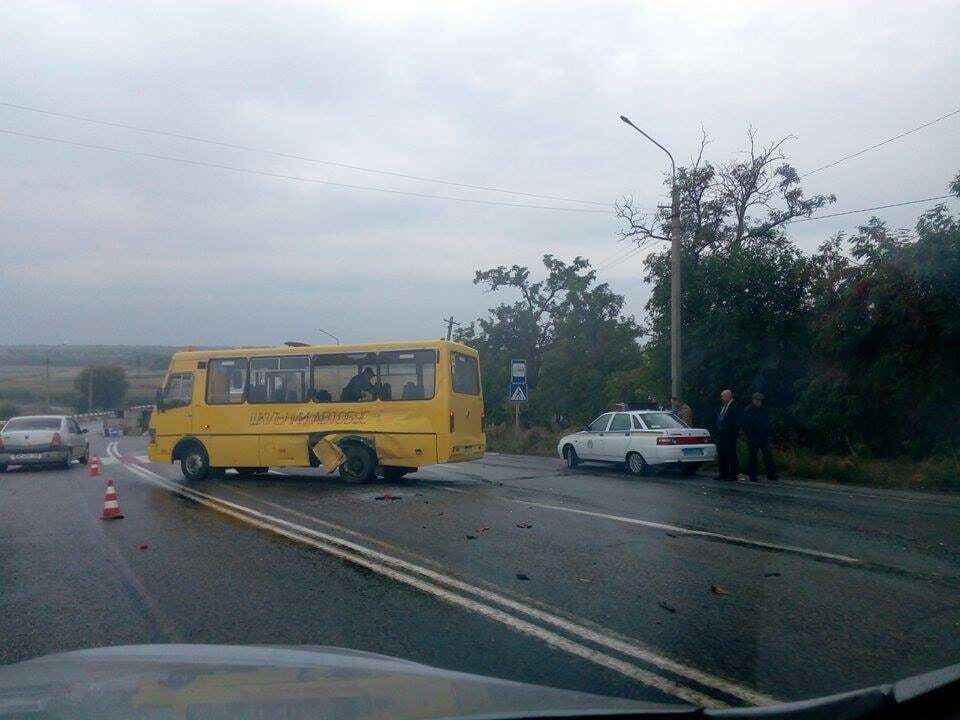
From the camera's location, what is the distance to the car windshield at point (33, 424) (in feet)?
82.8

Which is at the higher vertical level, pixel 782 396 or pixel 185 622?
pixel 782 396

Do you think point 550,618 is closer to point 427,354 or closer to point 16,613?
point 16,613

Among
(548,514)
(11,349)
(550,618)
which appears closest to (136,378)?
(11,349)

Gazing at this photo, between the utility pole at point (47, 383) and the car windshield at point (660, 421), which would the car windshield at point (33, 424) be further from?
the utility pole at point (47, 383)

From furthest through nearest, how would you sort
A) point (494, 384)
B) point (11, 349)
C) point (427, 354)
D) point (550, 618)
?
point (11, 349) < point (494, 384) < point (427, 354) < point (550, 618)

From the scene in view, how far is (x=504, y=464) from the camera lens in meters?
23.8

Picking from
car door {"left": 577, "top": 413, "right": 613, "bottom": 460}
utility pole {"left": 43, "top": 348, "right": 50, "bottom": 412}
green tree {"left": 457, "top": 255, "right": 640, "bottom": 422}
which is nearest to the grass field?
utility pole {"left": 43, "top": 348, "right": 50, "bottom": 412}

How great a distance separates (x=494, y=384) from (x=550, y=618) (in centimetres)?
4026

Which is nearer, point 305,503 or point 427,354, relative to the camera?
point 305,503

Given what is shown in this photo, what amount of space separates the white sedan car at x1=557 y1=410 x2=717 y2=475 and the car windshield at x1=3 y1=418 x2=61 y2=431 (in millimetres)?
15264

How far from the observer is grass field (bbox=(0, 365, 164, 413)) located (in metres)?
67.2

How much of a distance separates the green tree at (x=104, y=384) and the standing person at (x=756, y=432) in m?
67.7

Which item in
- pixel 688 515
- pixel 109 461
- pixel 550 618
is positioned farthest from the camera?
pixel 109 461

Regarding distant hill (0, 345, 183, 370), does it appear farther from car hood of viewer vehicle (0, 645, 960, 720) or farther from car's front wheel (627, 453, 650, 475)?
car hood of viewer vehicle (0, 645, 960, 720)
